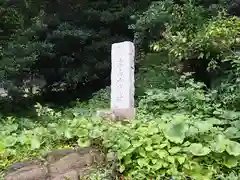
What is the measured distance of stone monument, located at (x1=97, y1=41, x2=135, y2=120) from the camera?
4387 mm

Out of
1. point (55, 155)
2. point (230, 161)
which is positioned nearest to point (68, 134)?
point (55, 155)

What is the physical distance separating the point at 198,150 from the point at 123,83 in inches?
A: 68.3

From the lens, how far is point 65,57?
8328 mm

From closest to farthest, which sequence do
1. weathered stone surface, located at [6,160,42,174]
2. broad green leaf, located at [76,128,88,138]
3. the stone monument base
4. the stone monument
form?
1. weathered stone surface, located at [6,160,42,174]
2. broad green leaf, located at [76,128,88,138]
3. the stone monument base
4. the stone monument

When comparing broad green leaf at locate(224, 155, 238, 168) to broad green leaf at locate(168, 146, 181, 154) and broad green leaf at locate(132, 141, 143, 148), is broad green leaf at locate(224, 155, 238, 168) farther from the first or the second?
broad green leaf at locate(132, 141, 143, 148)

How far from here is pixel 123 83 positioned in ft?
14.9

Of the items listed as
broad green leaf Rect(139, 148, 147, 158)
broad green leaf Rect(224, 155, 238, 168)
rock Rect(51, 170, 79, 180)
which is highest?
broad green leaf Rect(139, 148, 147, 158)

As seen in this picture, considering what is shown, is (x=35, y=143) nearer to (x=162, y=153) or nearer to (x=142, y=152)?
(x=142, y=152)

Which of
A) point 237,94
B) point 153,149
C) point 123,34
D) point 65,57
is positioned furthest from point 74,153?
point 123,34

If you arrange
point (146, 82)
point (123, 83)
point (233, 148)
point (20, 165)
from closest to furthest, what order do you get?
point (233, 148) → point (20, 165) → point (123, 83) → point (146, 82)

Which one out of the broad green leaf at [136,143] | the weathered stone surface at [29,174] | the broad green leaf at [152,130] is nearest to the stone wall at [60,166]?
the weathered stone surface at [29,174]

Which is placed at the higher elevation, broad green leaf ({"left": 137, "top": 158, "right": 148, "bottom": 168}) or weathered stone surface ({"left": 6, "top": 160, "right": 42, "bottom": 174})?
broad green leaf ({"left": 137, "top": 158, "right": 148, "bottom": 168})

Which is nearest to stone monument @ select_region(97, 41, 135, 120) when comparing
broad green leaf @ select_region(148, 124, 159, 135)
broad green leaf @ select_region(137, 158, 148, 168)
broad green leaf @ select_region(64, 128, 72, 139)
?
broad green leaf @ select_region(64, 128, 72, 139)

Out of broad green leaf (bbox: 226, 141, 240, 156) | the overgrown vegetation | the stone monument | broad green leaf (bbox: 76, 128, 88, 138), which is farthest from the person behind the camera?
the stone monument
